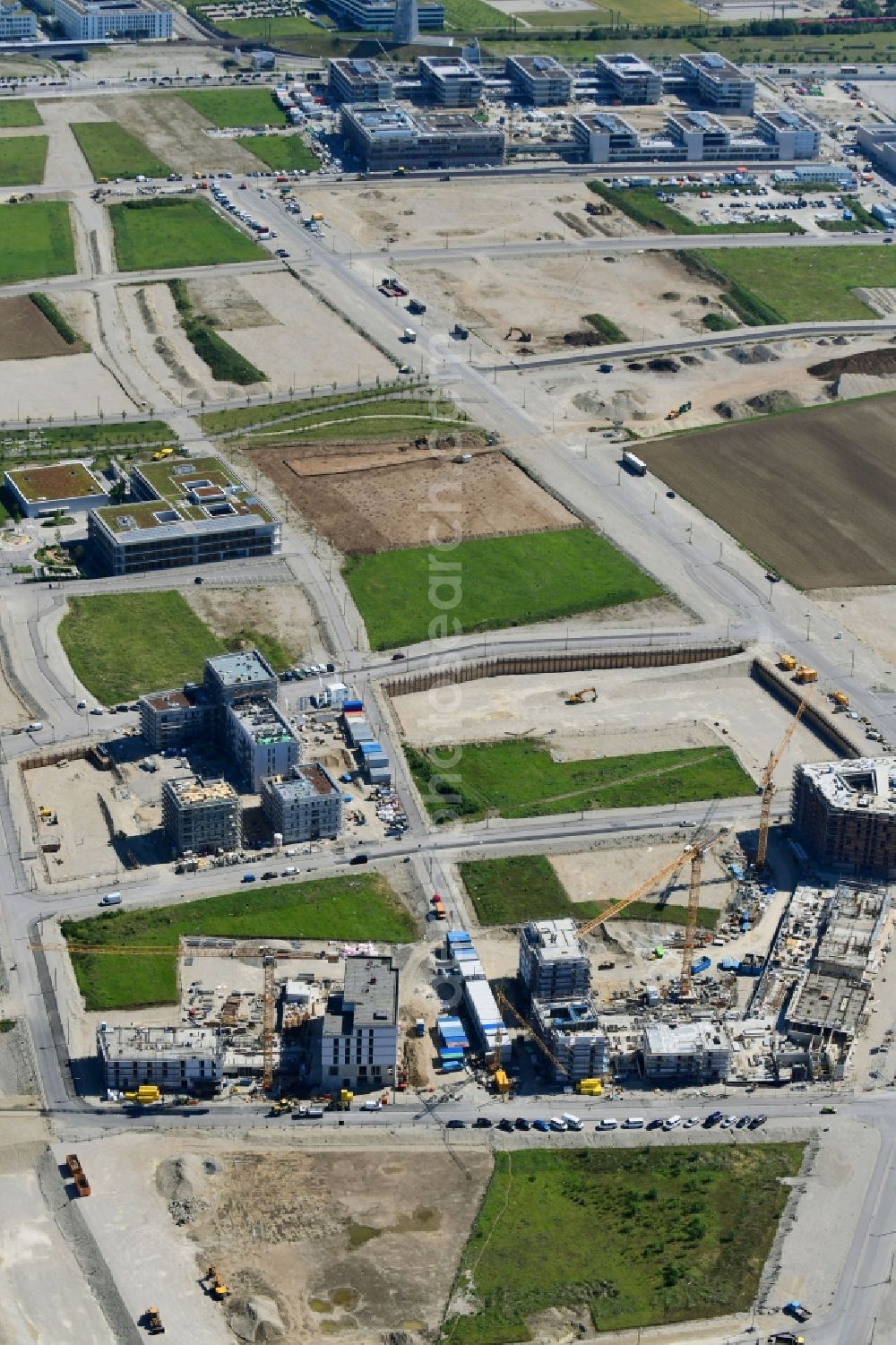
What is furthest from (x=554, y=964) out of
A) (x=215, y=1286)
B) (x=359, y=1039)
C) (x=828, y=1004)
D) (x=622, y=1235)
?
(x=215, y=1286)

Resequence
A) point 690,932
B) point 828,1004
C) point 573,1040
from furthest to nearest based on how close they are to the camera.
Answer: point 690,932 → point 828,1004 → point 573,1040

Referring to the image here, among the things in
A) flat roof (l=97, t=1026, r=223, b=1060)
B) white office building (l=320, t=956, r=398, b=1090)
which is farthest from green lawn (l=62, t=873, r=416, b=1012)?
white office building (l=320, t=956, r=398, b=1090)

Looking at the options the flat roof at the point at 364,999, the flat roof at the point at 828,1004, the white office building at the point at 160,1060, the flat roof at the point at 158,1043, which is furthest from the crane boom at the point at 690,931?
the white office building at the point at 160,1060

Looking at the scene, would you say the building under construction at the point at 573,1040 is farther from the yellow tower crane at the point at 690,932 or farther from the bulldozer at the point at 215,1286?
the bulldozer at the point at 215,1286

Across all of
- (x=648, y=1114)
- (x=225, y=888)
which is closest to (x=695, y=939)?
(x=648, y=1114)

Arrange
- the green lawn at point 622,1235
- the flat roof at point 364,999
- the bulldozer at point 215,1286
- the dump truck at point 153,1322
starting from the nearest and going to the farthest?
the dump truck at point 153,1322 → the bulldozer at point 215,1286 → the green lawn at point 622,1235 → the flat roof at point 364,999

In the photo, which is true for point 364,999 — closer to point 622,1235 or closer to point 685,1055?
point 685,1055
